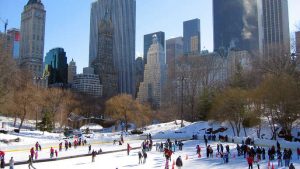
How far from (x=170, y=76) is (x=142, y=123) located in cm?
1449

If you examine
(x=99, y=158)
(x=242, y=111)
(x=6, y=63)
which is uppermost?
(x=6, y=63)

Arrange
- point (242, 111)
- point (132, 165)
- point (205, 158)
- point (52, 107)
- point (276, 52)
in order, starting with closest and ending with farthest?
point (132, 165) < point (205, 158) < point (242, 111) < point (276, 52) < point (52, 107)

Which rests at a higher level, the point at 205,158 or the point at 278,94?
the point at 278,94

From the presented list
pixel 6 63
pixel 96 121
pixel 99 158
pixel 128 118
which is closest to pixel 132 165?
pixel 99 158

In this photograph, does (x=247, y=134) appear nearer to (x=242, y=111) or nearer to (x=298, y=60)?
(x=242, y=111)

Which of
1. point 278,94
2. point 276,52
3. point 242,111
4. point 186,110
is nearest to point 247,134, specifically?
point 242,111

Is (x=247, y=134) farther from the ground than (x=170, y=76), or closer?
closer

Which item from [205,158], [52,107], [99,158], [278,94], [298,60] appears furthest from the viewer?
[52,107]

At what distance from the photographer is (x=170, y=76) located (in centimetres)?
8988

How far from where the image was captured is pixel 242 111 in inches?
2149

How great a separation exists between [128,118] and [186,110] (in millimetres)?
16978

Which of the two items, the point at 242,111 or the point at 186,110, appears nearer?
the point at 242,111

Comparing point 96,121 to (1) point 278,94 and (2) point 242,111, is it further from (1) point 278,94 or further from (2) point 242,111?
(1) point 278,94

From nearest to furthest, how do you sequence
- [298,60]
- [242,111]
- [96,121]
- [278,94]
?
[278,94] < [242,111] < [298,60] < [96,121]
